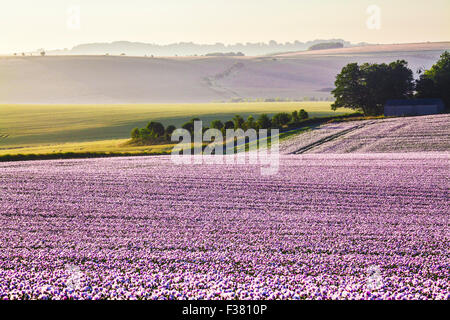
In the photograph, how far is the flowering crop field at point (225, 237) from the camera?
9.11 metres

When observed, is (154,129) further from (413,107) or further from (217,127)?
(413,107)

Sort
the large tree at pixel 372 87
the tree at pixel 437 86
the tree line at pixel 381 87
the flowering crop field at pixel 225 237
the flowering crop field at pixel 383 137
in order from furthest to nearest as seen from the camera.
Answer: the tree at pixel 437 86 < the tree line at pixel 381 87 < the large tree at pixel 372 87 < the flowering crop field at pixel 383 137 < the flowering crop field at pixel 225 237

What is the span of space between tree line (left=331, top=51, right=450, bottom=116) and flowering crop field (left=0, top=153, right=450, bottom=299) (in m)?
46.3

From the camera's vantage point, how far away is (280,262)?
10.6 meters

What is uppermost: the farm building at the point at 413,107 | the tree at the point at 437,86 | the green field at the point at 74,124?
the tree at the point at 437,86

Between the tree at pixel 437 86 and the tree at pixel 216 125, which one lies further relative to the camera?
the tree at pixel 437 86

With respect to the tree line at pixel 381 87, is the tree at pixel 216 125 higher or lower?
lower

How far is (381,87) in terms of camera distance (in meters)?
66.6

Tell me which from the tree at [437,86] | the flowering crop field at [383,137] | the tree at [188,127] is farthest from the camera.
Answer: the tree at [437,86]

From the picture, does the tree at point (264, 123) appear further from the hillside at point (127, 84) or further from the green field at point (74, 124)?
the hillside at point (127, 84)

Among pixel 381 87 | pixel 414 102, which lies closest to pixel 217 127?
pixel 381 87

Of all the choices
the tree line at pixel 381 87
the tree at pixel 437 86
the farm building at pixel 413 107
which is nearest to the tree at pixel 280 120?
the tree line at pixel 381 87

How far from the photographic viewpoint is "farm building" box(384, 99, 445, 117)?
6306 centimetres

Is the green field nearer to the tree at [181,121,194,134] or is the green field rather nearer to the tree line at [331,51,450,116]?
the tree at [181,121,194,134]
